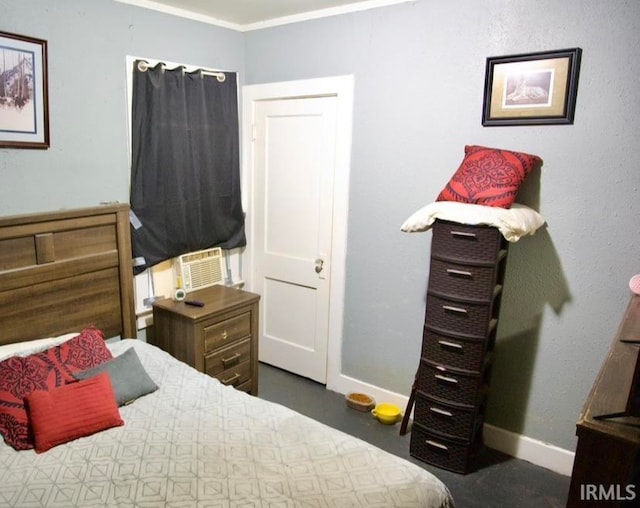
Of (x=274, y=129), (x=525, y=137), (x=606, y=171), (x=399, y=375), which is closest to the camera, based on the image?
(x=606, y=171)

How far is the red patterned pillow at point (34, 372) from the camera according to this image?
1793 millimetres

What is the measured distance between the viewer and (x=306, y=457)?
1717 millimetres

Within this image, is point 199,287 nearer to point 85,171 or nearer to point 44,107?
point 85,171

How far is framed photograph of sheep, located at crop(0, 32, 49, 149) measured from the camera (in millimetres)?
2182

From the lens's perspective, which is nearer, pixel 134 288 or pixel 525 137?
pixel 525 137

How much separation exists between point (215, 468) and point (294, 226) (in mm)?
1996

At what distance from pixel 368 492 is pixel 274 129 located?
2.52 metres

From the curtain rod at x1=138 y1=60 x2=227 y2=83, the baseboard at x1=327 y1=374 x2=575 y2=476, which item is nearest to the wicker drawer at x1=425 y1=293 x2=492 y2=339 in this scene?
A: the baseboard at x1=327 y1=374 x2=575 y2=476

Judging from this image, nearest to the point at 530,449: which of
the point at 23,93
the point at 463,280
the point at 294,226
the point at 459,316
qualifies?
the point at 459,316

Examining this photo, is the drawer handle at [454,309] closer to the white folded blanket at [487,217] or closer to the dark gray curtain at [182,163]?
the white folded blanket at [487,217]

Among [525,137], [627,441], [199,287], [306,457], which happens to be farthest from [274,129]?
[627,441]

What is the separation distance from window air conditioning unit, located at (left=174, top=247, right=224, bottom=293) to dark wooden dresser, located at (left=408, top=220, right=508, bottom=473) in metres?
1.59

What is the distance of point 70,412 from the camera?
184cm

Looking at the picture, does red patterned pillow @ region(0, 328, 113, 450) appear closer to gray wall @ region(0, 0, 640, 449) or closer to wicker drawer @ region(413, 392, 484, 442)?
gray wall @ region(0, 0, 640, 449)
